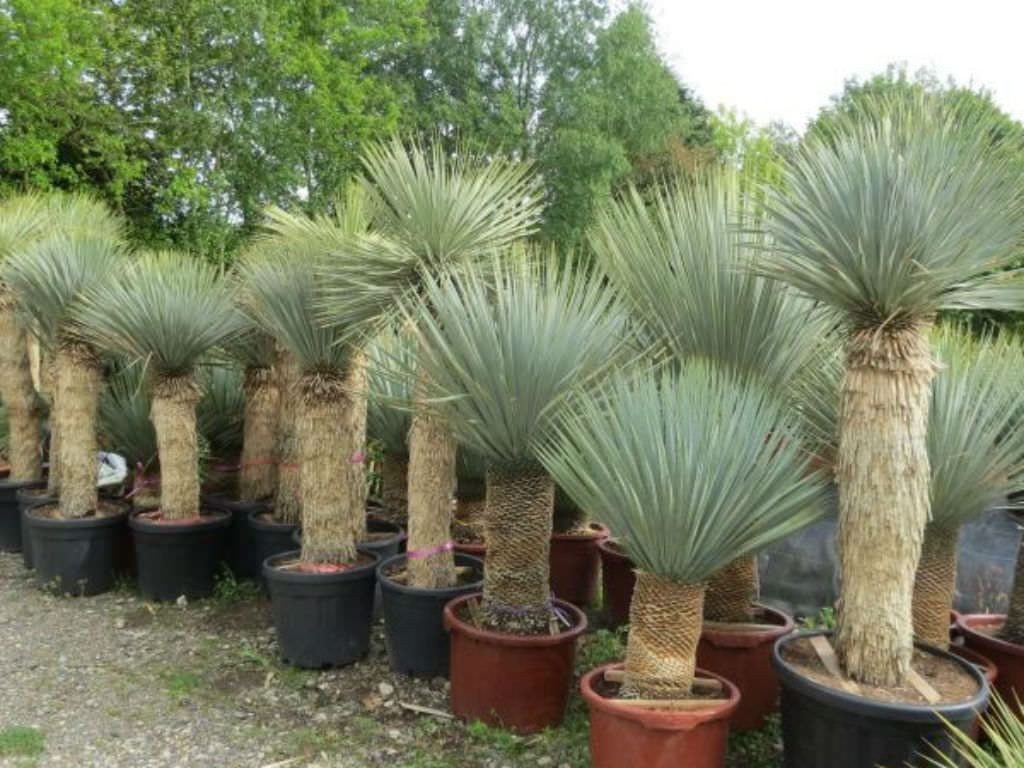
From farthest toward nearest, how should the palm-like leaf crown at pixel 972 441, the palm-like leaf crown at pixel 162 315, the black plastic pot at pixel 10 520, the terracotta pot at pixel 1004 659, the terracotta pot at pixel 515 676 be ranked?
the black plastic pot at pixel 10 520 → the palm-like leaf crown at pixel 162 315 → the terracotta pot at pixel 515 676 → the terracotta pot at pixel 1004 659 → the palm-like leaf crown at pixel 972 441

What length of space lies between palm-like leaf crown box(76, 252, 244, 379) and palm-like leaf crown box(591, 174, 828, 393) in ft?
9.47

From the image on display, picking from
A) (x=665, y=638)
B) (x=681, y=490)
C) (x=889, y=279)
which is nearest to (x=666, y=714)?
(x=665, y=638)

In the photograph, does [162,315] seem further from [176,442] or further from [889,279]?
[889,279]

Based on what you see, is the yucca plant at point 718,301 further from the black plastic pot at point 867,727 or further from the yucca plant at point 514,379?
the black plastic pot at point 867,727

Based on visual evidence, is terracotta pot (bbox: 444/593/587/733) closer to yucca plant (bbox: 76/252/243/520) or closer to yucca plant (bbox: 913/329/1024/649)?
yucca plant (bbox: 913/329/1024/649)

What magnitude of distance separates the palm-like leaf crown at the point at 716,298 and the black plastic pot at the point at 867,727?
122cm

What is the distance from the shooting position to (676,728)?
2.68 meters

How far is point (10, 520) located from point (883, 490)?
21.1 ft

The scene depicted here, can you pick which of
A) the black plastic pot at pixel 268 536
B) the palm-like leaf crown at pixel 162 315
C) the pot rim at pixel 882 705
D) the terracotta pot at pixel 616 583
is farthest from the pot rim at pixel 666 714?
the palm-like leaf crown at pixel 162 315

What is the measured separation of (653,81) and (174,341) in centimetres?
2160

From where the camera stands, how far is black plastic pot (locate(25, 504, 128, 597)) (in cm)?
551

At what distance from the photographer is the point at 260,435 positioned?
606 centimetres

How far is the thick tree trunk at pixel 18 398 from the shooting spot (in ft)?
22.0

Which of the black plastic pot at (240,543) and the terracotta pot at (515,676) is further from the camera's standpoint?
the black plastic pot at (240,543)
